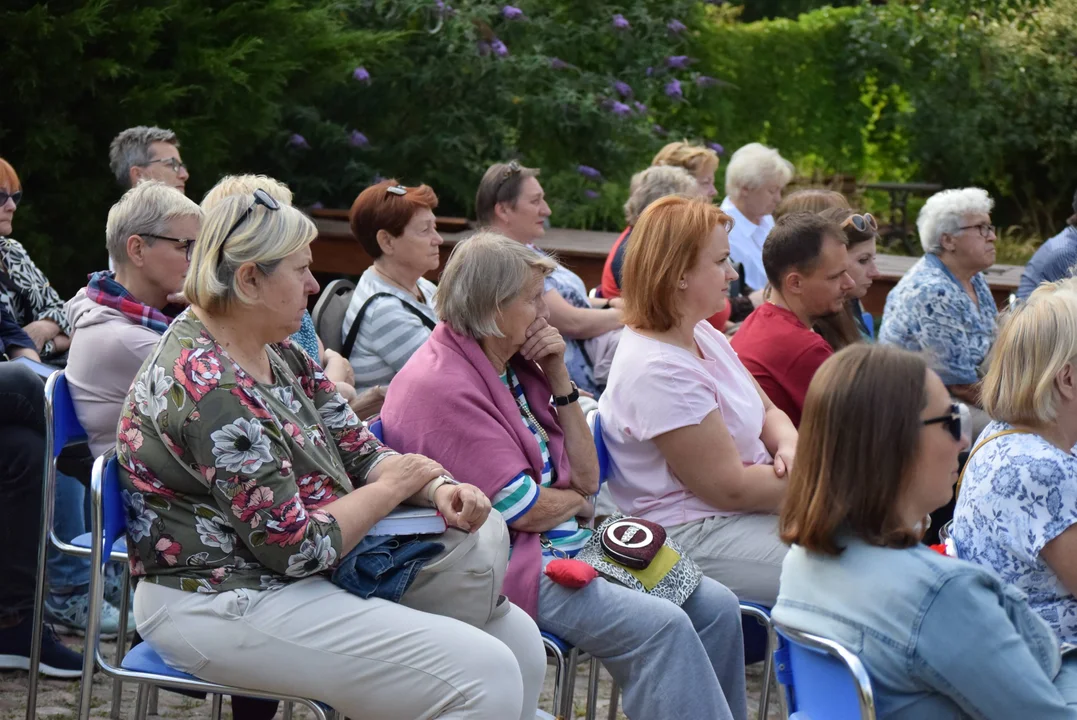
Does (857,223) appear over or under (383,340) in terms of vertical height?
over

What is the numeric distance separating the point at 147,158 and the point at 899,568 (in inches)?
163

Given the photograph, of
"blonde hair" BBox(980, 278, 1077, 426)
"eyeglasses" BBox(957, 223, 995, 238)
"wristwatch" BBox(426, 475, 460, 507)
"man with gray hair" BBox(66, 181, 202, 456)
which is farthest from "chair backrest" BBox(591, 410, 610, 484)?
"eyeglasses" BBox(957, 223, 995, 238)

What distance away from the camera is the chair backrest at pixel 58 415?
3.36 meters

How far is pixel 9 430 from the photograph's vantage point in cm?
393

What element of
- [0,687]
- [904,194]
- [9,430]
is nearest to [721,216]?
[9,430]

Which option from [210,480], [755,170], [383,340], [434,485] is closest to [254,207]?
[210,480]

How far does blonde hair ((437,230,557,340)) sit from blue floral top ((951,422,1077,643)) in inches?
47.4

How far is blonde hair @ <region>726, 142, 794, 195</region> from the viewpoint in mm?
6422

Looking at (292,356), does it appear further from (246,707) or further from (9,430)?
(9,430)

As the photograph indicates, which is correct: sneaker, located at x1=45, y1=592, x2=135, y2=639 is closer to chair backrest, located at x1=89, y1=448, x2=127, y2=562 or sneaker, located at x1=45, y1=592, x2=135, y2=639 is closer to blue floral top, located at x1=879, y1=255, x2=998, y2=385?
chair backrest, located at x1=89, y1=448, x2=127, y2=562

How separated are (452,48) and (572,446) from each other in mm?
5536

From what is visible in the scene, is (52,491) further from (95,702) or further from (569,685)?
(569,685)

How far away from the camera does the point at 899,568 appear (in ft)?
6.99

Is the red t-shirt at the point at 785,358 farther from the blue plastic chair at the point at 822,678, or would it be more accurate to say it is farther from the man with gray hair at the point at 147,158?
the man with gray hair at the point at 147,158
